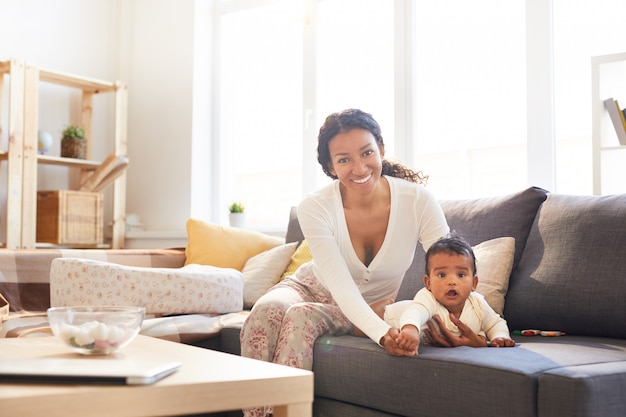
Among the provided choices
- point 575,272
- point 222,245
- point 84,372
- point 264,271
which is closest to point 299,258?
point 264,271

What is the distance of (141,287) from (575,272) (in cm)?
146

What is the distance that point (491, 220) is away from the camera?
8.18 feet

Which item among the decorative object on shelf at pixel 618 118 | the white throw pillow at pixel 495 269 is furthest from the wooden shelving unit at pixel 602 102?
the white throw pillow at pixel 495 269

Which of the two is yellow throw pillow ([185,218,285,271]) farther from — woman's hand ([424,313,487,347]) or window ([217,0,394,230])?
woman's hand ([424,313,487,347])

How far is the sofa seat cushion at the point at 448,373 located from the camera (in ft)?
5.18

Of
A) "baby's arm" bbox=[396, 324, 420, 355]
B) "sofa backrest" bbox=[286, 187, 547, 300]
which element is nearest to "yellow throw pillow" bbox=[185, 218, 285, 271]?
"sofa backrest" bbox=[286, 187, 547, 300]

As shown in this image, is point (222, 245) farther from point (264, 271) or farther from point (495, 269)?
point (495, 269)

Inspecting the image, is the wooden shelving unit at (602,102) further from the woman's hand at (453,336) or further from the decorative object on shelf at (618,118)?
the woman's hand at (453,336)

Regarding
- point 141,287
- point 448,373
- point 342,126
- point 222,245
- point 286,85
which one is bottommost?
point 448,373

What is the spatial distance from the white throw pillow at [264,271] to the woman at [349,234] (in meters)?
0.89

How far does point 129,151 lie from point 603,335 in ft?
11.5

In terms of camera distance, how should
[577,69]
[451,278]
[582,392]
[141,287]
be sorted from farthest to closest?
1. [577,69]
2. [141,287]
3. [451,278]
4. [582,392]

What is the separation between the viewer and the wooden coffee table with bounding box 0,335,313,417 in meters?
1.12

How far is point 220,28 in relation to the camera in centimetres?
469
